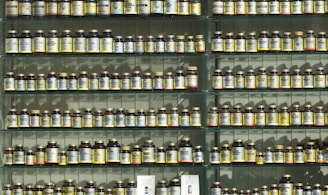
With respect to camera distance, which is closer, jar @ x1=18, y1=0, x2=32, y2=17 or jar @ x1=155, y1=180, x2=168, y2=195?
jar @ x1=155, y1=180, x2=168, y2=195

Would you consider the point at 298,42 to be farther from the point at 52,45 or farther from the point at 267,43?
the point at 52,45

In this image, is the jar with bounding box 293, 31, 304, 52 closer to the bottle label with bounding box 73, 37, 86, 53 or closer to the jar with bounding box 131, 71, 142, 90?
the jar with bounding box 131, 71, 142, 90

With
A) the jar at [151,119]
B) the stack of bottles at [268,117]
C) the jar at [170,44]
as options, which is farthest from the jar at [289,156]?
the jar at [170,44]

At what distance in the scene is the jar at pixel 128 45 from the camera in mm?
4535

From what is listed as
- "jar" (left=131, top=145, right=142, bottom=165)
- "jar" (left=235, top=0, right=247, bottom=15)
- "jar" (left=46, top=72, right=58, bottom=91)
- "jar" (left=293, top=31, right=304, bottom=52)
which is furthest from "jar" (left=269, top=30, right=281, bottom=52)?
"jar" (left=46, top=72, right=58, bottom=91)

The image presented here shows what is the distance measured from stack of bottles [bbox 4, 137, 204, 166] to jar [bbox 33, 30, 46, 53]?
62 cm

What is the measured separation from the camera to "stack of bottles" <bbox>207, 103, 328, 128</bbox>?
14.7 ft

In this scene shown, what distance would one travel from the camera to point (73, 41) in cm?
455

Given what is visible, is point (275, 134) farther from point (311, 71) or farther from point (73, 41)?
point (73, 41)

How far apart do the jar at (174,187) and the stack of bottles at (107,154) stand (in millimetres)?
125

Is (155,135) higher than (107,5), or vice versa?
(107,5)

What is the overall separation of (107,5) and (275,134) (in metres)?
1.45

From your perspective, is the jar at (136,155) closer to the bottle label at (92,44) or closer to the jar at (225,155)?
the jar at (225,155)

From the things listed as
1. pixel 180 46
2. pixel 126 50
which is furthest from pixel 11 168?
pixel 180 46
